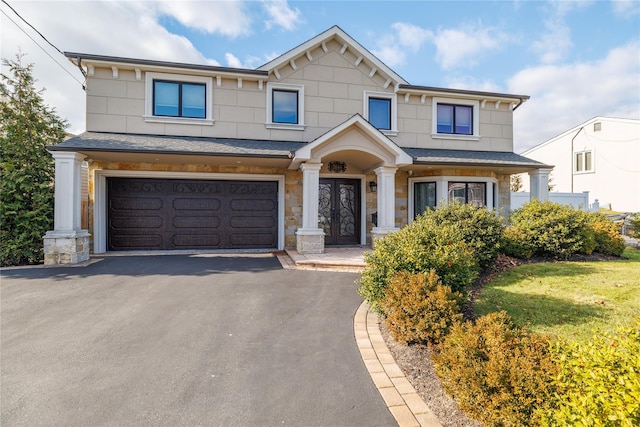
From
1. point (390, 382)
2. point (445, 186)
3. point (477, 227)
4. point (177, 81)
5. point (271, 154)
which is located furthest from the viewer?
point (445, 186)

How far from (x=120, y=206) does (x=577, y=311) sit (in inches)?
467

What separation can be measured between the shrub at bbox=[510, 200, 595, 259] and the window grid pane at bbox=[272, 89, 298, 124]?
7876mm

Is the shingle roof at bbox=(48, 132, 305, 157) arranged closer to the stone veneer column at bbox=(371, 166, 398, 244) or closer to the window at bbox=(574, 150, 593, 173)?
the stone veneer column at bbox=(371, 166, 398, 244)

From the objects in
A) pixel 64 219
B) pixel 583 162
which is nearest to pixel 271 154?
pixel 64 219

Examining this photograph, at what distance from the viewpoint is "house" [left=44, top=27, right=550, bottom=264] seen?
29.4ft

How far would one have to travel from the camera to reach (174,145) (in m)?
8.83

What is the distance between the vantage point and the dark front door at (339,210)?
10914 mm

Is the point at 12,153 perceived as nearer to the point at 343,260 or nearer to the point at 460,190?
the point at 343,260

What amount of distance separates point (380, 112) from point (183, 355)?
10394 millimetres

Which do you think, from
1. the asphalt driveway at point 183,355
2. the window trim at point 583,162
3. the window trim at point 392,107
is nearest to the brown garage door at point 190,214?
the asphalt driveway at point 183,355

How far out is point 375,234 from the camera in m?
9.50

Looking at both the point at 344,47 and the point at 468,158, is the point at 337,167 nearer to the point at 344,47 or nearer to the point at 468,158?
the point at 344,47

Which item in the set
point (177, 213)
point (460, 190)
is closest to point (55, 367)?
point (177, 213)

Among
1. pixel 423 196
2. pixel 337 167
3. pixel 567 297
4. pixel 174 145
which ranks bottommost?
pixel 567 297
